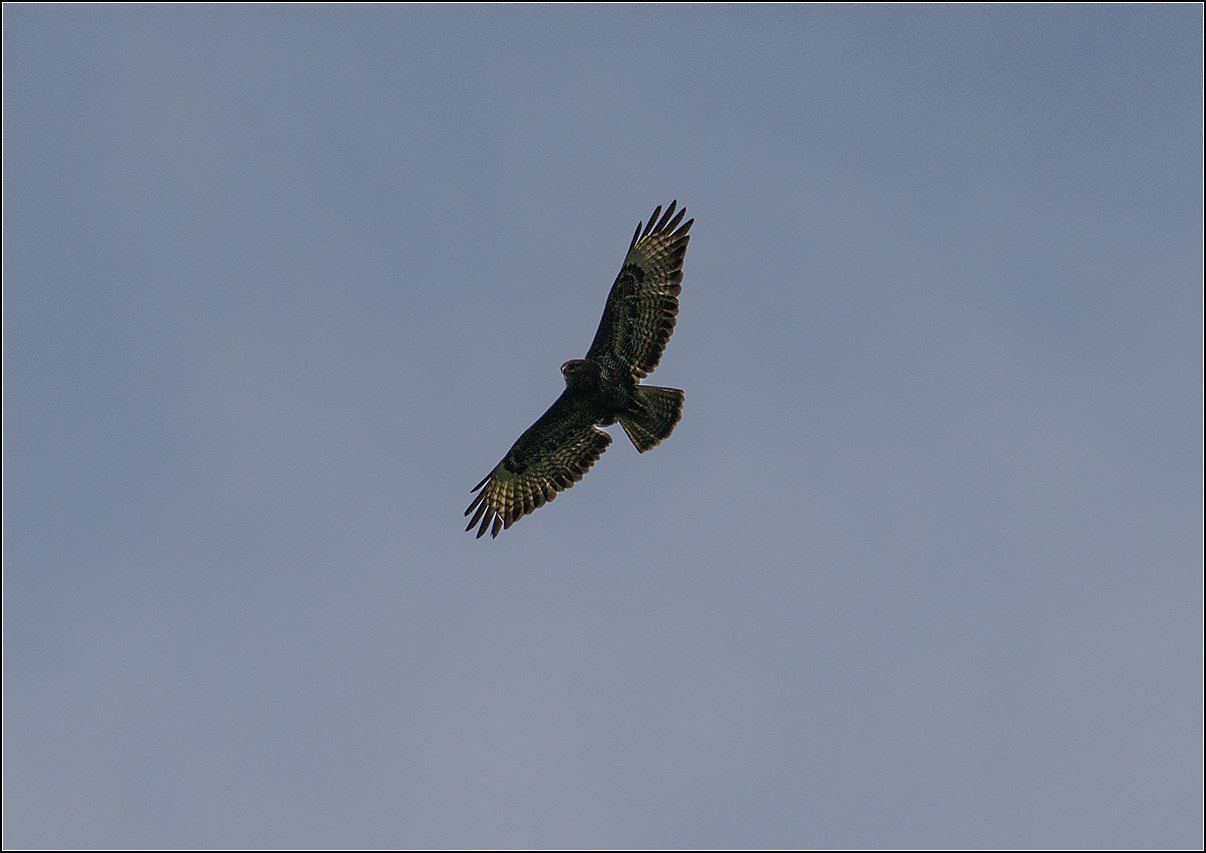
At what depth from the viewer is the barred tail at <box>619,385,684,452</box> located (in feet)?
51.4

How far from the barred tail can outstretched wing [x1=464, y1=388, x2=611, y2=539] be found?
0.79 m

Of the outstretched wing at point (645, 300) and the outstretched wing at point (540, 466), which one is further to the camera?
the outstretched wing at point (540, 466)

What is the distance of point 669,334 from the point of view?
1543cm

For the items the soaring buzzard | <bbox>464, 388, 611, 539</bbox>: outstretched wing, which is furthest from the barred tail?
<bbox>464, 388, 611, 539</bbox>: outstretched wing

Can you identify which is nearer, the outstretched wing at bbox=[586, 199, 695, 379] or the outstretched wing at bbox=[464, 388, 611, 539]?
the outstretched wing at bbox=[586, 199, 695, 379]

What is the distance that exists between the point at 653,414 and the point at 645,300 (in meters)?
1.42

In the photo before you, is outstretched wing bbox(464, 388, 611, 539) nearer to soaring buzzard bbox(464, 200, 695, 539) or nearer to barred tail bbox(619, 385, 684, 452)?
soaring buzzard bbox(464, 200, 695, 539)

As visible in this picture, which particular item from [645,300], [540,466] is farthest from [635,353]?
[540,466]

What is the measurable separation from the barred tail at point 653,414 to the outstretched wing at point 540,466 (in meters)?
0.79

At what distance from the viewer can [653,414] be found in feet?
51.6

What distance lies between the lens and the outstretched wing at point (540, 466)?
16.5 meters

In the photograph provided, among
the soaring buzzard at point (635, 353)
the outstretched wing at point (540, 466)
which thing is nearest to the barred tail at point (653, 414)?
the soaring buzzard at point (635, 353)

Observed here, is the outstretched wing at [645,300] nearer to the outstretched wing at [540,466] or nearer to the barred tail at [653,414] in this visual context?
the barred tail at [653,414]

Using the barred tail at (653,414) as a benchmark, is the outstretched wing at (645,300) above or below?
above
